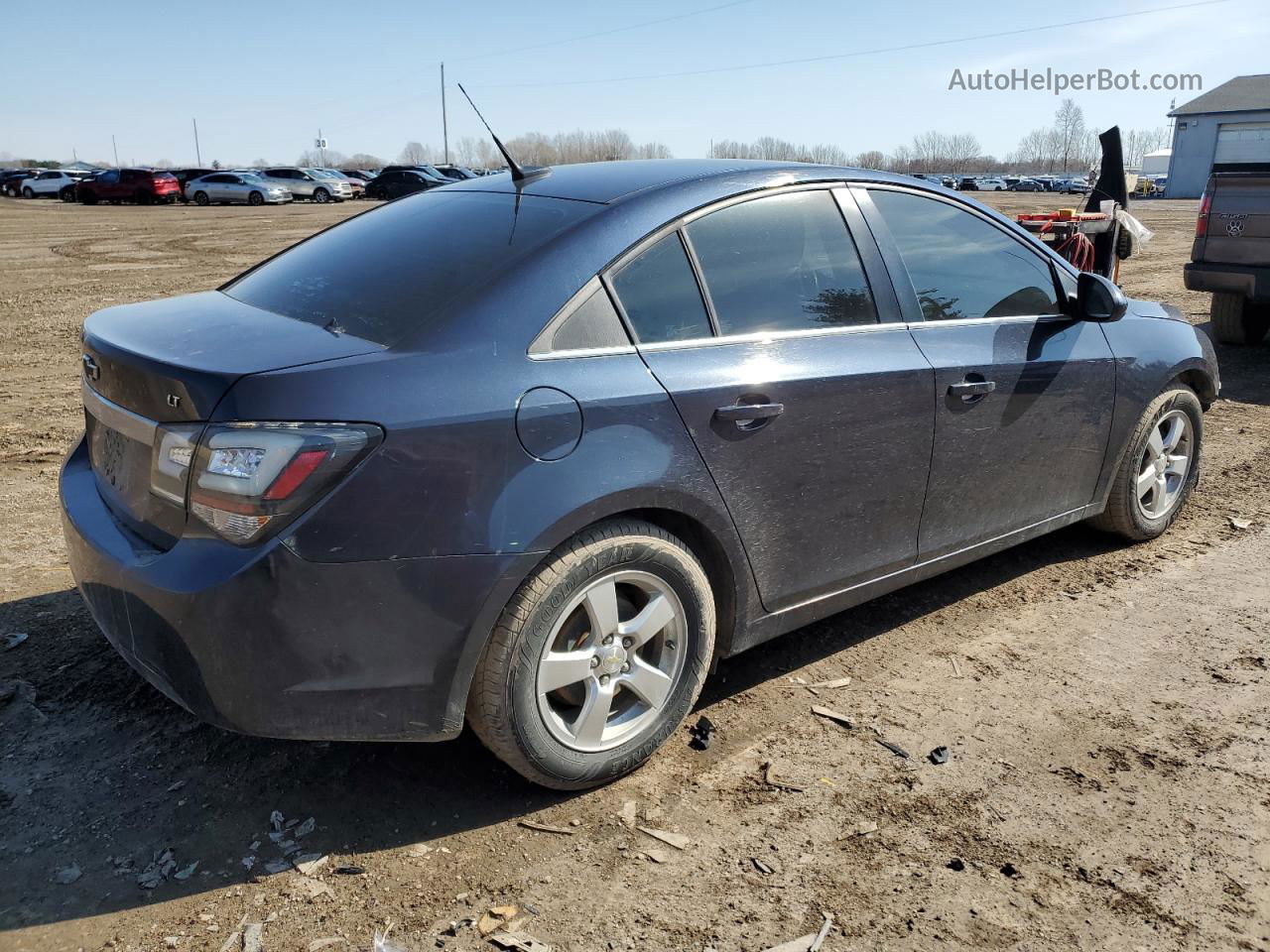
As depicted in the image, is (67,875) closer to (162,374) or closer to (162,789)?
(162,789)

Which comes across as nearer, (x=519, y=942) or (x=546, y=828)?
(x=519, y=942)

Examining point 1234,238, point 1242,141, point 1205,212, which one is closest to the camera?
point 1234,238

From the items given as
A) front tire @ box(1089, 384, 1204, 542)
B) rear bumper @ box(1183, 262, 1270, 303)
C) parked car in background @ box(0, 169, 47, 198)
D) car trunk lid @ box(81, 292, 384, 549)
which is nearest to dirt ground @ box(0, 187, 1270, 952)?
front tire @ box(1089, 384, 1204, 542)

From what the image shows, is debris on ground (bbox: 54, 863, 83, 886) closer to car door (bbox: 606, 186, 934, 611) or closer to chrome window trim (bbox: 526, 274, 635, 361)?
chrome window trim (bbox: 526, 274, 635, 361)

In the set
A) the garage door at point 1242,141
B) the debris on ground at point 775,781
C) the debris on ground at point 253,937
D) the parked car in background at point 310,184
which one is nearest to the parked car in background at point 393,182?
the parked car in background at point 310,184

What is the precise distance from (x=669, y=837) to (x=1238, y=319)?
360 inches

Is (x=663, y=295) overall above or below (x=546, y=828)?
above

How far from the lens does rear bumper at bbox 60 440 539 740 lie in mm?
2371

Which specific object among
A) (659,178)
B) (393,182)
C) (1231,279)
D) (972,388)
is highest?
(659,178)

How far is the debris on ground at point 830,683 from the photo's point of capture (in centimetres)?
355

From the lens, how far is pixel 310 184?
45.5 metres

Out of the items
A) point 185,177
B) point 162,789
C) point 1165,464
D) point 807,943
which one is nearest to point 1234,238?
point 1165,464

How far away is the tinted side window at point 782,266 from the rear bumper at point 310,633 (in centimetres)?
111

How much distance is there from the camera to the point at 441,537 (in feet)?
8.10
